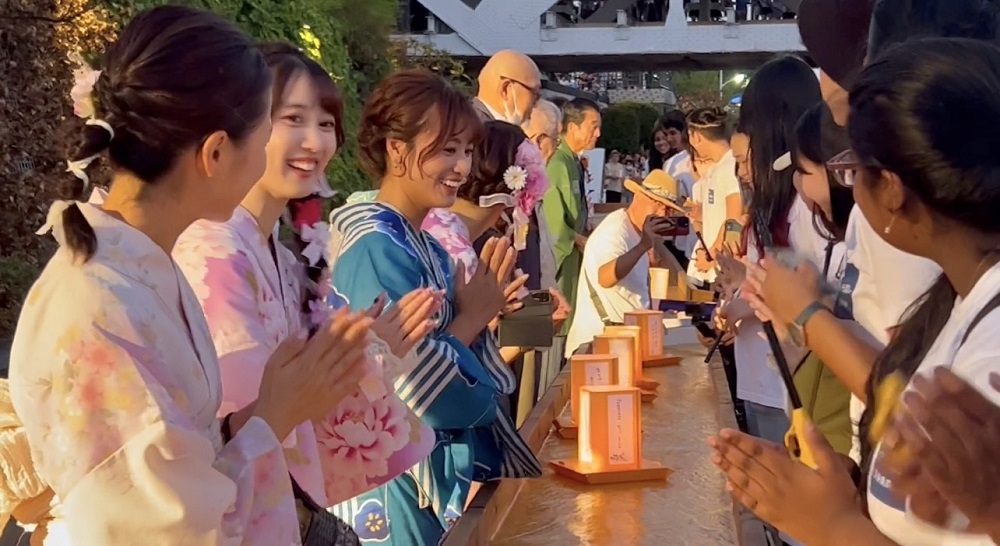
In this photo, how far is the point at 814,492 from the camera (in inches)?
→ 61.6

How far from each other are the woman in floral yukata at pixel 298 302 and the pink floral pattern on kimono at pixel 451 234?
116 cm

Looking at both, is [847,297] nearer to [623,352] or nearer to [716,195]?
[623,352]

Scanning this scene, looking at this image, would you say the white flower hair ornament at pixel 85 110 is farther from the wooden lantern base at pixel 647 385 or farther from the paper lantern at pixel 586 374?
the wooden lantern base at pixel 647 385

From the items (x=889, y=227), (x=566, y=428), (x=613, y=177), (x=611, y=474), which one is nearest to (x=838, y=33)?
(x=611, y=474)

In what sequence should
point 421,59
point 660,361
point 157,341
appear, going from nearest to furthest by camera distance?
point 157,341, point 660,361, point 421,59

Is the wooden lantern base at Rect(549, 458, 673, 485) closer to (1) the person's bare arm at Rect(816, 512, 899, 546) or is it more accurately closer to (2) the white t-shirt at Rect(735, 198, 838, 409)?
(2) the white t-shirt at Rect(735, 198, 838, 409)

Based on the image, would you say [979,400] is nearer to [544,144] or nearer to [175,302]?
[175,302]

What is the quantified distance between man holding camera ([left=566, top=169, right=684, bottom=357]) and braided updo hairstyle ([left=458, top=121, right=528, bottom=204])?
1076 mm

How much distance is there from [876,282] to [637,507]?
2.61 feet

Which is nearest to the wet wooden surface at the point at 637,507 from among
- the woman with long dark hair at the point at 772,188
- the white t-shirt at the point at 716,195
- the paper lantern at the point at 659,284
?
the woman with long dark hair at the point at 772,188

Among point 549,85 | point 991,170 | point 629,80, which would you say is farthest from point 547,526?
point 629,80

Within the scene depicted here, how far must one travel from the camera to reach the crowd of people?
148 centimetres

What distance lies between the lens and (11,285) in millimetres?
6402

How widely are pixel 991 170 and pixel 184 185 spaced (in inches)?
44.2
